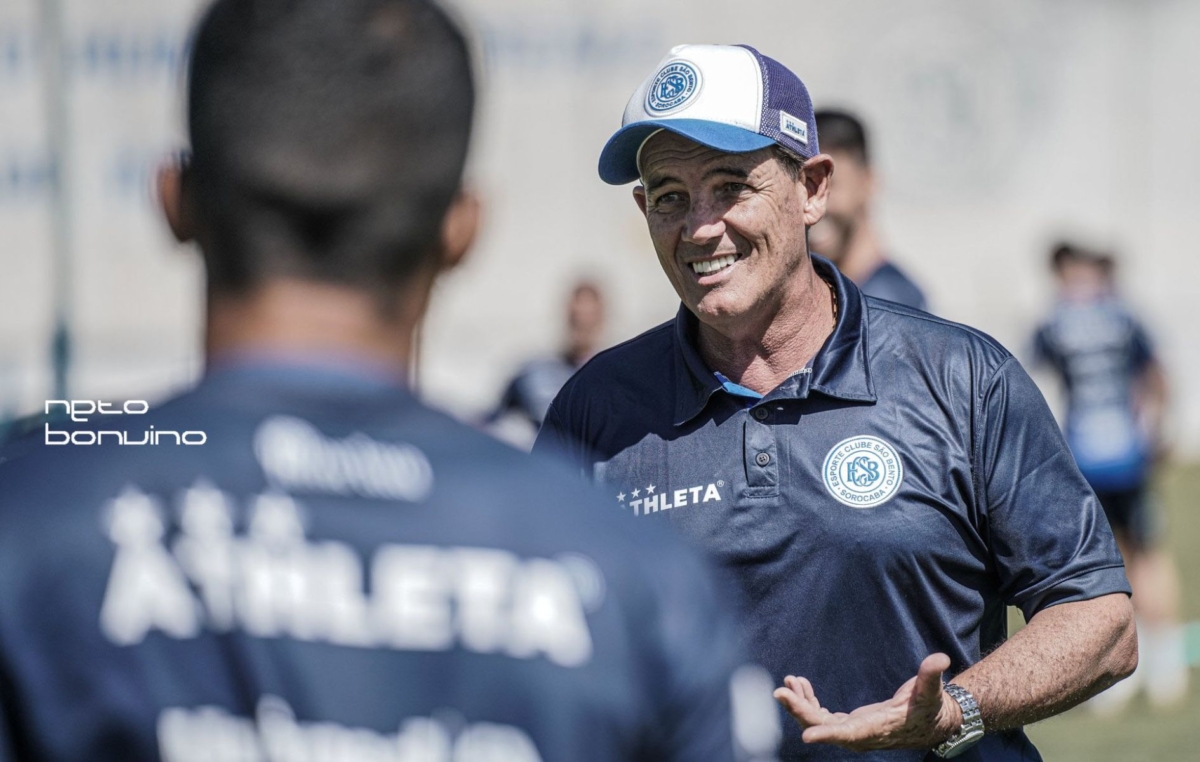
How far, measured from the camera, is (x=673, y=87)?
2.97 meters

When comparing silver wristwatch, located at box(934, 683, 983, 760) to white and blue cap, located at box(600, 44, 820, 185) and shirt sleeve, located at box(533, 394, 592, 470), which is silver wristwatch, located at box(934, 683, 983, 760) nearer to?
shirt sleeve, located at box(533, 394, 592, 470)

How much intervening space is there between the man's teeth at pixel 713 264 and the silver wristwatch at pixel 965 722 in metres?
0.92

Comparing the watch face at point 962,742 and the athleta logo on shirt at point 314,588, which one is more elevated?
the athleta logo on shirt at point 314,588

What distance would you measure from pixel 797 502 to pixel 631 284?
1526 cm

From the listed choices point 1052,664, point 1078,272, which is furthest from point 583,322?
point 1052,664

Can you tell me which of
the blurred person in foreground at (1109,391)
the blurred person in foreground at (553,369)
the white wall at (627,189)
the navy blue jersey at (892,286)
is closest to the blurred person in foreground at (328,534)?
the navy blue jersey at (892,286)

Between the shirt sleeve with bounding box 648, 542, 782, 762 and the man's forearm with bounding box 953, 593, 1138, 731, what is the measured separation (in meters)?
1.25

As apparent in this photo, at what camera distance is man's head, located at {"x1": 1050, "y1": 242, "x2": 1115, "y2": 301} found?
28.5ft

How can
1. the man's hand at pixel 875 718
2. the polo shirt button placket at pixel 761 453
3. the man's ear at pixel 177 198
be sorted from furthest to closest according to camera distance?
the polo shirt button placket at pixel 761 453, the man's hand at pixel 875 718, the man's ear at pixel 177 198

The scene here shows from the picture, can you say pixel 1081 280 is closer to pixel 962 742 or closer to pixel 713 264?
pixel 713 264

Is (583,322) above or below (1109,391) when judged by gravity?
above

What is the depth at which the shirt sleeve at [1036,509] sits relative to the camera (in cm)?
271

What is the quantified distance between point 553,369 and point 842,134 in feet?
10.9

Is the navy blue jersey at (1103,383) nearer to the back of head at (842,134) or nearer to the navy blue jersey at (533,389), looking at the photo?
the navy blue jersey at (533,389)
